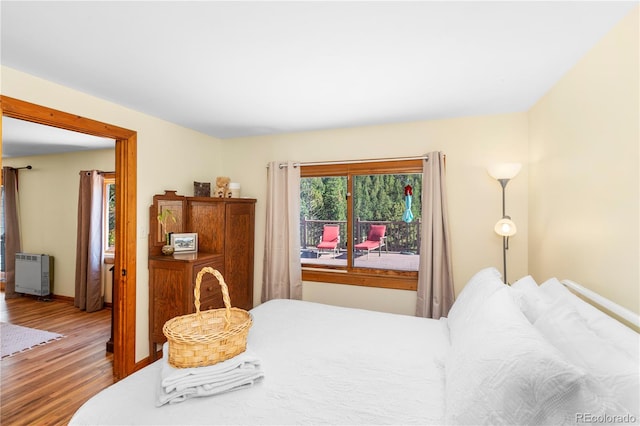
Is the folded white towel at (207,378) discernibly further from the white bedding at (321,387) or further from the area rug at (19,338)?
the area rug at (19,338)

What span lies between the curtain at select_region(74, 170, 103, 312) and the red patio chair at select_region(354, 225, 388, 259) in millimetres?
4105

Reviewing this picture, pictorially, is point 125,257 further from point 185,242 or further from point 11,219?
point 11,219

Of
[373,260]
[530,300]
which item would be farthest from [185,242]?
[530,300]

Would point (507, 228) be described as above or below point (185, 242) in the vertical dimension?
above

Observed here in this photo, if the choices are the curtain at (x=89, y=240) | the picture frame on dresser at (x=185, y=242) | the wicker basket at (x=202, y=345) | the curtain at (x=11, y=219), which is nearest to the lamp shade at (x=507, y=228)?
→ the wicker basket at (x=202, y=345)

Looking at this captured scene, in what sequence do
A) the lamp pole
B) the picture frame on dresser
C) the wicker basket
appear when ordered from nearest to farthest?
1. the wicker basket
2. the lamp pole
3. the picture frame on dresser

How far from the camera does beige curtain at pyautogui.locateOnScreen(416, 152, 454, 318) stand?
3143mm

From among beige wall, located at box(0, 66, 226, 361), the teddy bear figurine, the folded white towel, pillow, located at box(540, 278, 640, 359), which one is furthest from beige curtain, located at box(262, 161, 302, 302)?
pillow, located at box(540, 278, 640, 359)

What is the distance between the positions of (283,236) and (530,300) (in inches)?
103

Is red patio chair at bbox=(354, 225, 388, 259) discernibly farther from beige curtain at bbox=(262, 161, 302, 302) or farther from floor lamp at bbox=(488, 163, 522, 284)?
floor lamp at bbox=(488, 163, 522, 284)

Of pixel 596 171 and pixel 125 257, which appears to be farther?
pixel 125 257

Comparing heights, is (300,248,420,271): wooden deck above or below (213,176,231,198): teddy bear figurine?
below

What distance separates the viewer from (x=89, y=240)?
194 inches

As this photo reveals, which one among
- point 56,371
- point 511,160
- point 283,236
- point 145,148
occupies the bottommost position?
point 56,371
